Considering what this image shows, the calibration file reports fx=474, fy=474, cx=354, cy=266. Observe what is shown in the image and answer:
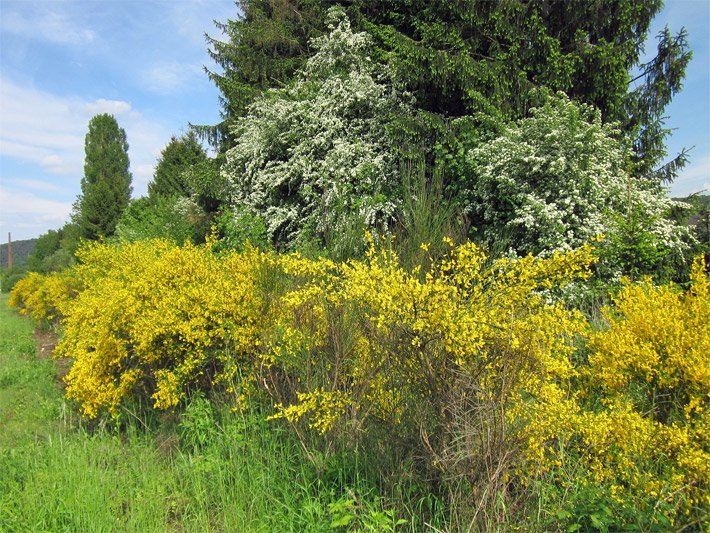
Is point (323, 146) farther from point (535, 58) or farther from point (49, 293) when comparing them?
point (49, 293)

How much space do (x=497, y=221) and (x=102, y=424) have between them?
17.9 feet

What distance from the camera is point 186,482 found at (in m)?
3.39

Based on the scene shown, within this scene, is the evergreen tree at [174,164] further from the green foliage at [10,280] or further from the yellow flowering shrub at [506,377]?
the yellow flowering shrub at [506,377]

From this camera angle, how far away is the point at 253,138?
10266mm

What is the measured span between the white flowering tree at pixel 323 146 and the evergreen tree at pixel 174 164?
31.5 ft

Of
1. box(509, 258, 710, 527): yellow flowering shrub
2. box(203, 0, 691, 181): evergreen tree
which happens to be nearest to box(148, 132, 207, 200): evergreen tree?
box(203, 0, 691, 181): evergreen tree

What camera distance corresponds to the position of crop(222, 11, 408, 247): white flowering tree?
8.12 m

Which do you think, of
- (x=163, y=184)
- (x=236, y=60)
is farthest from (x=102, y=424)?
(x=163, y=184)

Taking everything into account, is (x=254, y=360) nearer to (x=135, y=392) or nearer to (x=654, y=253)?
(x=135, y=392)

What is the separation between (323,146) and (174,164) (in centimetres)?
A: 1460

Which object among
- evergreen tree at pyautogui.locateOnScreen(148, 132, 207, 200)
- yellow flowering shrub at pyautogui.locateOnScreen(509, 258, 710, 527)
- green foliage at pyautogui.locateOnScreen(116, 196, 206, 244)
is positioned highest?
evergreen tree at pyautogui.locateOnScreen(148, 132, 207, 200)

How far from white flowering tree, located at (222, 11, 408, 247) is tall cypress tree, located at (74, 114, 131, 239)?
1910 centimetres

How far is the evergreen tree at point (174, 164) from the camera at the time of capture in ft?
64.0

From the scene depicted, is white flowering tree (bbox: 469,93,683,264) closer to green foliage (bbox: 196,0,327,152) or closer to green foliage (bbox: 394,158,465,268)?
green foliage (bbox: 394,158,465,268)
